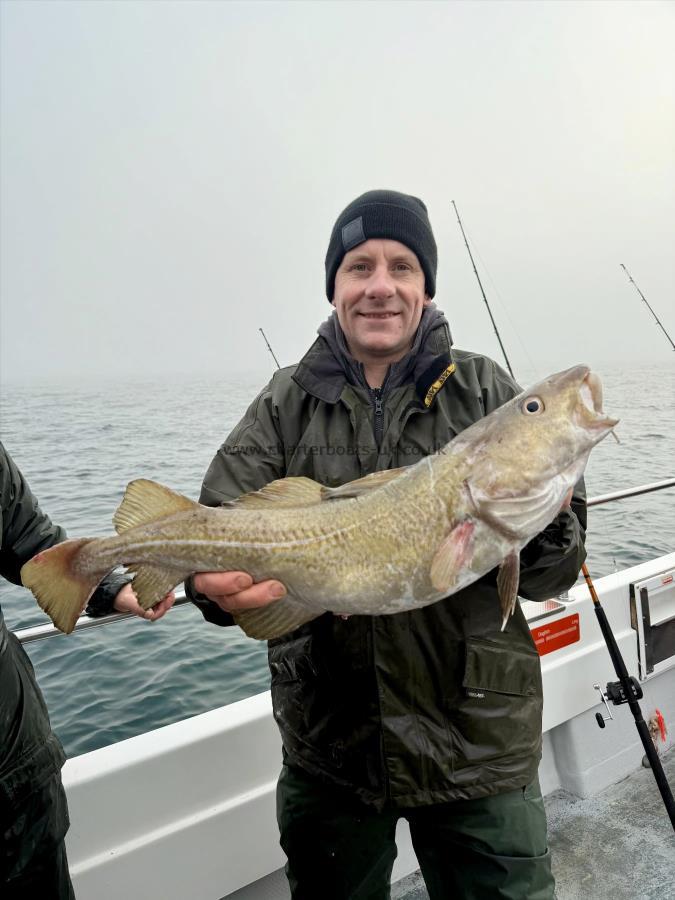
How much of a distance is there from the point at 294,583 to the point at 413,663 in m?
0.50

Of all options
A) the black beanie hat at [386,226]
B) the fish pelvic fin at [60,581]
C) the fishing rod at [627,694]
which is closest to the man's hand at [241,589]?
the fish pelvic fin at [60,581]

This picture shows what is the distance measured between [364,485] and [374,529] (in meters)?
0.15

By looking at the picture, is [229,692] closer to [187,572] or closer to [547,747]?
[547,747]

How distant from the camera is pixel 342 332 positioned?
2.62 meters

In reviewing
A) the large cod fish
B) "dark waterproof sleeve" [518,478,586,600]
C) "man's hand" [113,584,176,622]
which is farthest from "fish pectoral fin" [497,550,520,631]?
"man's hand" [113,584,176,622]

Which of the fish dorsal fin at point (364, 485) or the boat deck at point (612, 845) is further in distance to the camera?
the boat deck at point (612, 845)

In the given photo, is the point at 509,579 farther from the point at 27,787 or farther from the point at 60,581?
the point at 27,787

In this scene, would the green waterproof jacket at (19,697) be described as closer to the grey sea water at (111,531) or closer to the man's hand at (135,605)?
the man's hand at (135,605)

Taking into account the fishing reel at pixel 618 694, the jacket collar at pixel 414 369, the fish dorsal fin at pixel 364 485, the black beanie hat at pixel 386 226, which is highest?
the black beanie hat at pixel 386 226

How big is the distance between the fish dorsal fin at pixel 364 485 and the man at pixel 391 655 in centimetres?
20

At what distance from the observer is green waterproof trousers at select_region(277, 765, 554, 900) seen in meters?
2.14

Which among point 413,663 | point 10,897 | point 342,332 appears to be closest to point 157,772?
point 10,897

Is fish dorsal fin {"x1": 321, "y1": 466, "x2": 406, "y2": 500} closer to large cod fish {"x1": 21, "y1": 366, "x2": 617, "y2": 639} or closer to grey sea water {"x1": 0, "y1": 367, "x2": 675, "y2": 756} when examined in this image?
large cod fish {"x1": 21, "y1": 366, "x2": 617, "y2": 639}

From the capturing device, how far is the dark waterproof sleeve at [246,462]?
2395 millimetres
